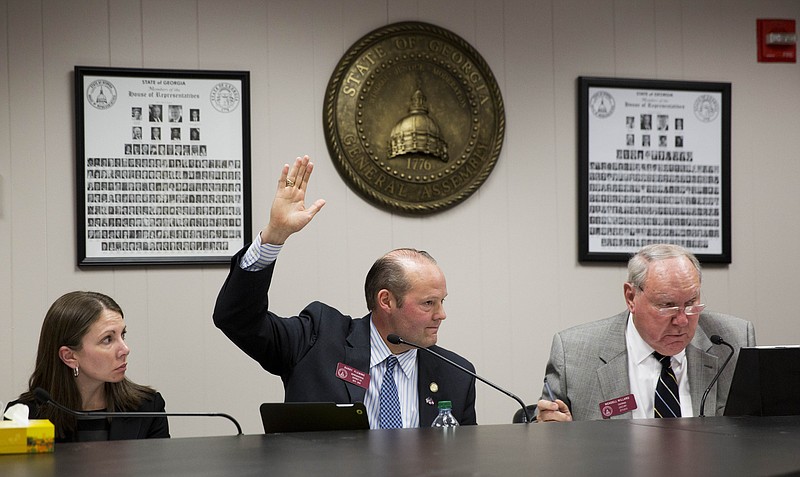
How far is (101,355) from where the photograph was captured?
3045mm

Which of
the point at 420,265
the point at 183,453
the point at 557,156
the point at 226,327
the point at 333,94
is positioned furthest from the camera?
the point at 557,156

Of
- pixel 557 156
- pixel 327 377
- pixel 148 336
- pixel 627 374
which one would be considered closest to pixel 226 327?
pixel 327 377

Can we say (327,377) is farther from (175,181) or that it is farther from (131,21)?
(131,21)

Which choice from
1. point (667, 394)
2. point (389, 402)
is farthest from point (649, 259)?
point (389, 402)

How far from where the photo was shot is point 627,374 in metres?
3.17

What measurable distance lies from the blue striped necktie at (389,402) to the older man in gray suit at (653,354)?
592 millimetres

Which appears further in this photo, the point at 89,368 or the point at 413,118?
the point at 413,118

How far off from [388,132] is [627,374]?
155cm

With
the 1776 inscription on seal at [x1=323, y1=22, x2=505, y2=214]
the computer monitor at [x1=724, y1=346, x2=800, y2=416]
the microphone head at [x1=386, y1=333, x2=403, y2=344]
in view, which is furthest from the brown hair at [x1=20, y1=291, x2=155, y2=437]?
the computer monitor at [x1=724, y1=346, x2=800, y2=416]

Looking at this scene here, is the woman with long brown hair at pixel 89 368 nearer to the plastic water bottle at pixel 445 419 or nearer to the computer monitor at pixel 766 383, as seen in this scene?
the plastic water bottle at pixel 445 419

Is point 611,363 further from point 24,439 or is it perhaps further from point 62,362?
point 24,439

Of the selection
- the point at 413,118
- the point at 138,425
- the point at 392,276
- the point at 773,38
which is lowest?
the point at 138,425

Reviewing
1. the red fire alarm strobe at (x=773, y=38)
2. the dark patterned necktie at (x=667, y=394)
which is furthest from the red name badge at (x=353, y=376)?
the red fire alarm strobe at (x=773, y=38)

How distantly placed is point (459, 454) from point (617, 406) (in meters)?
1.68
